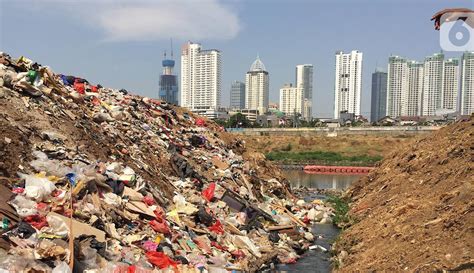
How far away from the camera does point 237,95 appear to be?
7131 inches

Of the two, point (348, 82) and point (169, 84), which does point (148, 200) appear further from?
point (169, 84)

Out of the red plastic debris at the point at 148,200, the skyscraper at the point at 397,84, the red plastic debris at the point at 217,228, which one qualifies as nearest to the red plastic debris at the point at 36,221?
the red plastic debris at the point at 148,200

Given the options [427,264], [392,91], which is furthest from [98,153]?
[392,91]

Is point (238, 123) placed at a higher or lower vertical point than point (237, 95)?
lower

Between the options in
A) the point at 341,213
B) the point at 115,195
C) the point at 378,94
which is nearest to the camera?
the point at 115,195

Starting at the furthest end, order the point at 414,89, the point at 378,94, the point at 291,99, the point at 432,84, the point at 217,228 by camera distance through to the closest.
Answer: the point at 291,99
the point at 378,94
the point at 414,89
the point at 432,84
the point at 217,228

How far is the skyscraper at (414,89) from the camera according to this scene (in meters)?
113

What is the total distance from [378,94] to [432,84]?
39716 millimetres

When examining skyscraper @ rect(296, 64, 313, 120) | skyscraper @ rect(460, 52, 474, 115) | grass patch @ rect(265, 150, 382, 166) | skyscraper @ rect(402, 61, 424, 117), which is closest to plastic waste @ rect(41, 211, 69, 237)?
grass patch @ rect(265, 150, 382, 166)

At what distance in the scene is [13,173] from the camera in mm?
6703

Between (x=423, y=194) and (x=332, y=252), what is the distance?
2.59 m

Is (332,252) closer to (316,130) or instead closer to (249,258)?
(249,258)

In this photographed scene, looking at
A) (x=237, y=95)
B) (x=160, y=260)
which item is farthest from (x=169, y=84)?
(x=160, y=260)

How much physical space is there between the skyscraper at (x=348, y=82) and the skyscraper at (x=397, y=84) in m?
8.27
